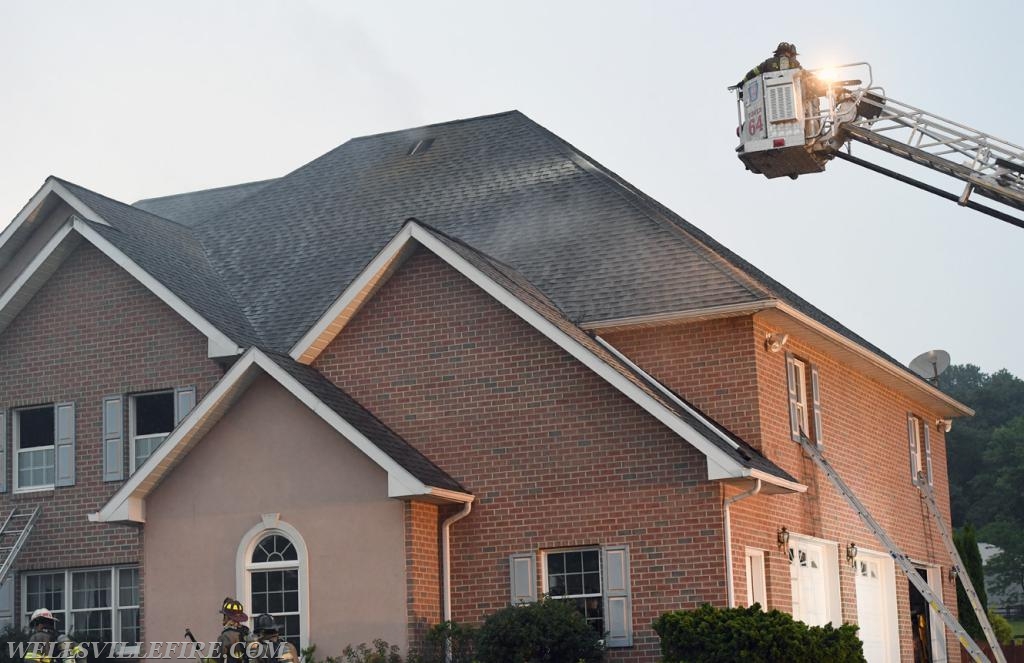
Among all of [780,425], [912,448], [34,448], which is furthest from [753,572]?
[34,448]

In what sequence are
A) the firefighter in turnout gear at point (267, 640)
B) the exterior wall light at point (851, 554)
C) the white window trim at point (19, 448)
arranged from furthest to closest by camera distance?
1. the exterior wall light at point (851, 554)
2. the white window trim at point (19, 448)
3. the firefighter in turnout gear at point (267, 640)

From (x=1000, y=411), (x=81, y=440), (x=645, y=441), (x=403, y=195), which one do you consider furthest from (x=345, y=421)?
(x=1000, y=411)

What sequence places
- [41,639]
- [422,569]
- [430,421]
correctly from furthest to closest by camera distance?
1. [430,421]
2. [422,569]
3. [41,639]

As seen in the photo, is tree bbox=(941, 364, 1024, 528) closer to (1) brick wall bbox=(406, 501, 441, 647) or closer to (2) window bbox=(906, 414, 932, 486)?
(2) window bbox=(906, 414, 932, 486)

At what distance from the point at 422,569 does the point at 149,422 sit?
635cm

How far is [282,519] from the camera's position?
22.2 meters

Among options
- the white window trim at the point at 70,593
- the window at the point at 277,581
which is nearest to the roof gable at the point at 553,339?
the window at the point at 277,581

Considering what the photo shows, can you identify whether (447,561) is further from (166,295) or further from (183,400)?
(166,295)

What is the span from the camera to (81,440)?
2569cm

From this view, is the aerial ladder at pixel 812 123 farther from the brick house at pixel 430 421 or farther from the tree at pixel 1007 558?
the tree at pixel 1007 558

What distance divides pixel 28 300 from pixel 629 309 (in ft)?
34.2

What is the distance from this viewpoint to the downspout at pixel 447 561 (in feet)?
74.2

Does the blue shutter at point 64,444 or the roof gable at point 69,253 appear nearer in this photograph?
the roof gable at point 69,253

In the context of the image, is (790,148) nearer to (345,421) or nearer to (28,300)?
(345,421)
